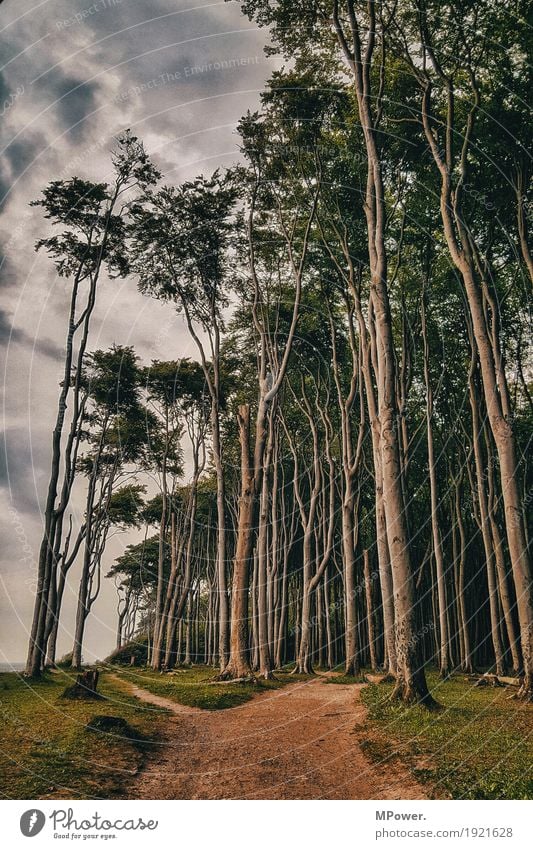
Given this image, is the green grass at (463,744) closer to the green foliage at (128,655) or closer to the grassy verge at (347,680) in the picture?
the grassy verge at (347,680)

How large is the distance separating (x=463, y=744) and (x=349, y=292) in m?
16.0

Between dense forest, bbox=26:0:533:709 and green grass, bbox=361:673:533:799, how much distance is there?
2.58 ft

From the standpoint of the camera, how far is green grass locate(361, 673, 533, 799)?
5.48 metres

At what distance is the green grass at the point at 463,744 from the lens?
5477 millimetres

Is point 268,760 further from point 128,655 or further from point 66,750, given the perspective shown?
point 128,655

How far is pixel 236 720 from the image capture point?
34.9 ft

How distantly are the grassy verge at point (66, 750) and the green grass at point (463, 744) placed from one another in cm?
328

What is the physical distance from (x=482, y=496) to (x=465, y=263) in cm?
978

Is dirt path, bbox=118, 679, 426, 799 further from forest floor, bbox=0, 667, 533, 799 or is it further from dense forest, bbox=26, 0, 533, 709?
dense forest, bbox=26, 0, 533, 709

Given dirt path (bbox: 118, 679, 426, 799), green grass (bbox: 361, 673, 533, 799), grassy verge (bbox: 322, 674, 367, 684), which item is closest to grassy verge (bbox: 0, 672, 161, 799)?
dirt path (bbox: 118, 679, 426, 799)

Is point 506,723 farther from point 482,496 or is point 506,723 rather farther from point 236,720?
point 482,496

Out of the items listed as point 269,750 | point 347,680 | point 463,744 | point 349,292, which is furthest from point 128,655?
point 463,744

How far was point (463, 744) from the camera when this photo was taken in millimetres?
7074
